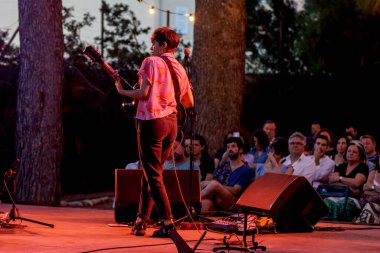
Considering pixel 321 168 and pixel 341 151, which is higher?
pixel 341 151

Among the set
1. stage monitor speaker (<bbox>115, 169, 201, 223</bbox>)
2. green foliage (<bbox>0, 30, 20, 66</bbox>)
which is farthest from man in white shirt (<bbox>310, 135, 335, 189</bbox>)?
green foliage (<bbox>0, 30, 20, 66</bbox>)

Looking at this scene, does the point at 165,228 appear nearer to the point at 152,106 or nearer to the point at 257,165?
the point at 152,106

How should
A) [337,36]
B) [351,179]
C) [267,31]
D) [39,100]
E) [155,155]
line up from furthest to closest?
[267,31] < [337,36] < [39,100] < [351,179] < [155,155]

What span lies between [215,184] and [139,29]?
462 inches

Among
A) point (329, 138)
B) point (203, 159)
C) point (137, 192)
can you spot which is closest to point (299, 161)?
point (329, 138)

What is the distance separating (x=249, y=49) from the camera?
99.6ft

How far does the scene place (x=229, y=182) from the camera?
10539mm

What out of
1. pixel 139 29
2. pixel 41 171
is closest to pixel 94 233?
pixel 41 171

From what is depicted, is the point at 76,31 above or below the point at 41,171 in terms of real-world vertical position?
above

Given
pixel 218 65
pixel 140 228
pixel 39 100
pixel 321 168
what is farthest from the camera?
pixel 218 65

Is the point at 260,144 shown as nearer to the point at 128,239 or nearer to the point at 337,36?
the point at 128,239

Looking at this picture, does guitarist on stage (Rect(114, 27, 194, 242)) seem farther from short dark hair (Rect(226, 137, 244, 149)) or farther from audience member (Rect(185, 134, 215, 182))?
audience member (Rect(185, 134, 215, 182))

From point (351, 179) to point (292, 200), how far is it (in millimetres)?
2266

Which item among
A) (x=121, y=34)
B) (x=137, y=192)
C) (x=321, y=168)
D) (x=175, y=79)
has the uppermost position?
(x=121, y=34)
